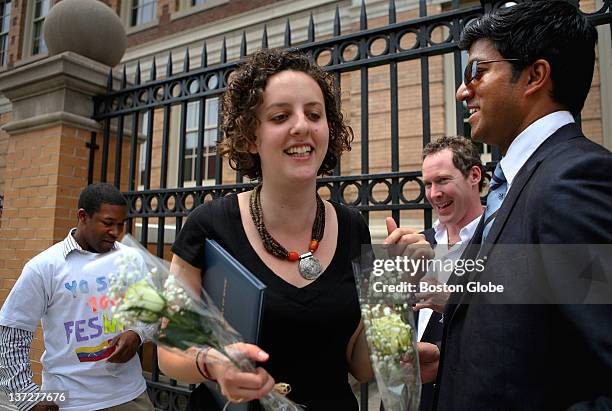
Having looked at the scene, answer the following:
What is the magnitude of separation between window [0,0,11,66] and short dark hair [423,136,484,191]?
61.1ft

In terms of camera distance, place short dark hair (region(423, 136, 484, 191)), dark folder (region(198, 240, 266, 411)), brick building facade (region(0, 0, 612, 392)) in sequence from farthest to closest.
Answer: brick building facade (region(0, 0, 612, 392)), short dark hair (region(423, 136, 484, 191)), dark folder (region(198, 240, 266, 411))

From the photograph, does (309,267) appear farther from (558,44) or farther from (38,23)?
(38,23)

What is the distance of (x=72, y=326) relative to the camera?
103 inches

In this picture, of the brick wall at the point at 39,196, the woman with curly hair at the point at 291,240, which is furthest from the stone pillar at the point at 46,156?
the woman with curly hair at the point at 291,240

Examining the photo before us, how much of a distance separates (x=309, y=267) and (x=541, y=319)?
0.76 meters

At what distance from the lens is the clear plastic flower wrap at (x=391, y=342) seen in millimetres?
1185

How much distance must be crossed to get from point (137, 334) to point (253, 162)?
1497mm

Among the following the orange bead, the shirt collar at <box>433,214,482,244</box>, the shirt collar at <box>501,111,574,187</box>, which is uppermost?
the shirt collar at <box>501,111,574,187</box>

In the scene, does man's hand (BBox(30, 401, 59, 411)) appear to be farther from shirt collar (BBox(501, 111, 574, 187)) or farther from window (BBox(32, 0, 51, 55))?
window (BBox(32, 0, 51, 55))

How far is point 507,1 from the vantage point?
266 cm

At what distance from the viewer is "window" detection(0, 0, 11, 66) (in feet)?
54.1

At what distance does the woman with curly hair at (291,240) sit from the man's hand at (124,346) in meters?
1.29

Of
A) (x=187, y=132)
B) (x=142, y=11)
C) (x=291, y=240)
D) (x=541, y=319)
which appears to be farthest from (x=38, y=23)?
(x=541, y=319)

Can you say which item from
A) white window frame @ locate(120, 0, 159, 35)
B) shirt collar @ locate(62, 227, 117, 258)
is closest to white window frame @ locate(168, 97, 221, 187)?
white window frame @ locate(120, 0, 159, 35)
